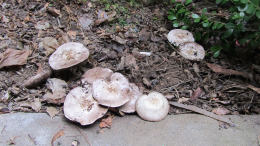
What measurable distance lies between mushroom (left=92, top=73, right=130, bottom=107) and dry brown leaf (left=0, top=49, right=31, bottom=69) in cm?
110

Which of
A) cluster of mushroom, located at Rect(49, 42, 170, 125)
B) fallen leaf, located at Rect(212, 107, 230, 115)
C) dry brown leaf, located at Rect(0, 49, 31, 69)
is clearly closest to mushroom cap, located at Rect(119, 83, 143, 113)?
cluster of mushroom, located at Rect(49, 42, 170, 125)

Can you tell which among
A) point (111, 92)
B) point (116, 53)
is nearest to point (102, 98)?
point (111, 92)

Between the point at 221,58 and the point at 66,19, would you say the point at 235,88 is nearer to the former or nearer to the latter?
the point at 221,58

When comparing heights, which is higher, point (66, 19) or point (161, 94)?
point (66, 19)

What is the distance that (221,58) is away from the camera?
3055mm

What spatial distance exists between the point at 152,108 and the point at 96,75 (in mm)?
738

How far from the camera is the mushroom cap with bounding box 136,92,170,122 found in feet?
7.70

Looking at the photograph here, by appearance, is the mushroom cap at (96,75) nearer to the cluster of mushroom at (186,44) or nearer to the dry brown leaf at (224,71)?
the cluster of mushroom at (186,44)

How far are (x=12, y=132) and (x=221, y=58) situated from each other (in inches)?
103

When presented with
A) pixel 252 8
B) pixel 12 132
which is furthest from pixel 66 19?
pixel 252 8

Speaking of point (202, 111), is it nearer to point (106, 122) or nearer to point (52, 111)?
point (106, 122)

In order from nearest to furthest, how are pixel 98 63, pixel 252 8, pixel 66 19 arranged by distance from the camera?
pixel 252 8 < pixel 98 63 < pixel 66 19

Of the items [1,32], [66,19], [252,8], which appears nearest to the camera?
[252,8]

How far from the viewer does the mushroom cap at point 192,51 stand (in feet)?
9.69
